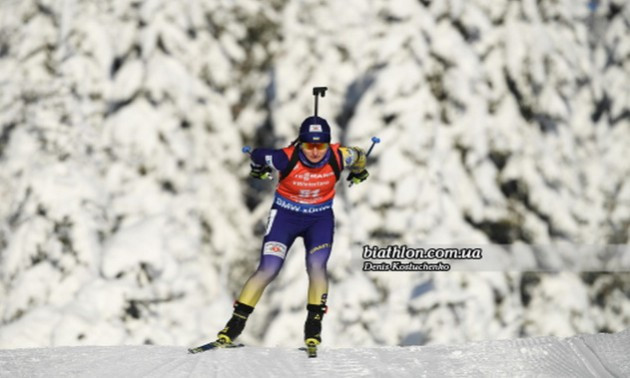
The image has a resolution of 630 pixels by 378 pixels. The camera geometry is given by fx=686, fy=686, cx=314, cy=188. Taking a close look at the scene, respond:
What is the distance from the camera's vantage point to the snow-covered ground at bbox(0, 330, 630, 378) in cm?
510

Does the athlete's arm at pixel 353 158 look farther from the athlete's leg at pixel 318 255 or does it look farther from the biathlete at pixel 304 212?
the athlete's leg at pixel 318 255

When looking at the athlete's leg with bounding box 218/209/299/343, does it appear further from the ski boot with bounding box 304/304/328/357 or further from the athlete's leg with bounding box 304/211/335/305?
the ski boot with bounding box 304/304/328/357

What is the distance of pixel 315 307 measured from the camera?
18.6ft

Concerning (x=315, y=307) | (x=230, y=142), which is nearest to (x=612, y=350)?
(x=315, y=307)

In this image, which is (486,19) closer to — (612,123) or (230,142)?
(612,123)

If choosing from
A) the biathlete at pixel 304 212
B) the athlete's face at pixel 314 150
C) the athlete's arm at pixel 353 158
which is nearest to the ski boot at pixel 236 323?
the biathlete at pixel 304 212

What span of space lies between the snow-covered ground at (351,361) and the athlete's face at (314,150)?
1620 mm

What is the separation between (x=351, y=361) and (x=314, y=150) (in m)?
1.71

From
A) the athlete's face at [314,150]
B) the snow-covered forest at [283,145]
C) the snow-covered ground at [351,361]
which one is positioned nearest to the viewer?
the snow-covered ground at [351,361]

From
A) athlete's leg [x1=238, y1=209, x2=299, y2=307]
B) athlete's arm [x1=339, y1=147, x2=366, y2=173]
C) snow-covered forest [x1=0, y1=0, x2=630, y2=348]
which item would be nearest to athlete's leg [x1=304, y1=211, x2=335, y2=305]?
athlete's leg [x1=238, y1=209, x2=299, y2=307]

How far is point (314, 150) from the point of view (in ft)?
18.2

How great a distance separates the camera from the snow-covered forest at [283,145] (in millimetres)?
11125

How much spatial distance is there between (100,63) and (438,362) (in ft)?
29.4

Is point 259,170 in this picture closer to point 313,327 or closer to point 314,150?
point 314,150
